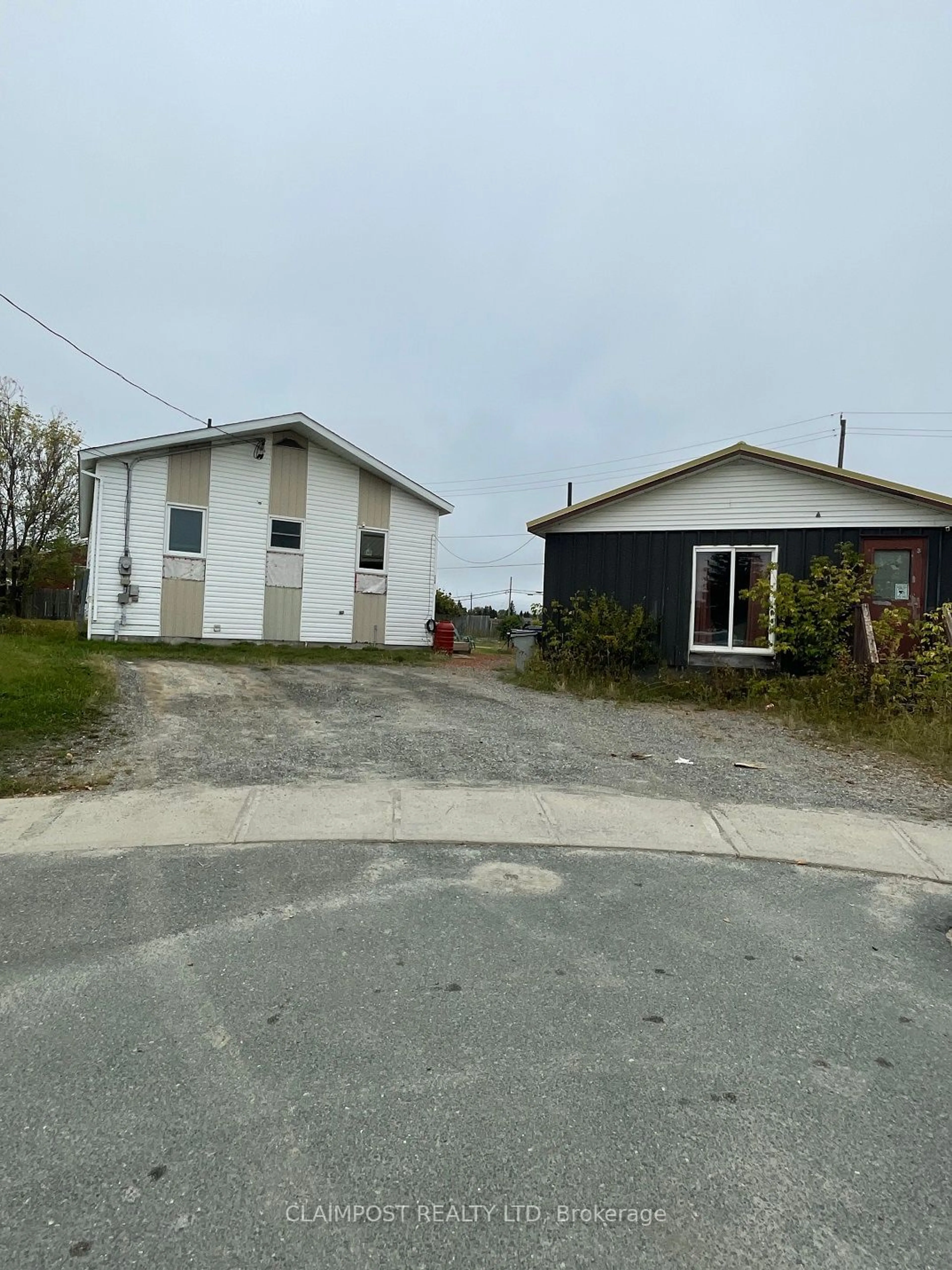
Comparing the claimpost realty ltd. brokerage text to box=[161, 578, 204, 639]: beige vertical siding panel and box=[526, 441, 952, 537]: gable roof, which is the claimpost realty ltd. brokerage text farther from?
box=[161, 578, 204, 639]: beige vertical siding panel

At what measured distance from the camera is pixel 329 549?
1822 cm

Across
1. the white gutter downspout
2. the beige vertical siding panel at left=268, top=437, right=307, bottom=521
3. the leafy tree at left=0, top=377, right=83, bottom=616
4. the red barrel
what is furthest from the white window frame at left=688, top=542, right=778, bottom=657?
the leafy tree at left=0, top=377, right=83, bottom=616

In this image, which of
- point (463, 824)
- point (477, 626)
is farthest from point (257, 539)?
point (477, 626)

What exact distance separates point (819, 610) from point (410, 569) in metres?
10.7

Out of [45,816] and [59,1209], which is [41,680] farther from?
[59,1209]

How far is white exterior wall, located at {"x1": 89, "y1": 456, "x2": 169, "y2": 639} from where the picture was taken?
15.6 m

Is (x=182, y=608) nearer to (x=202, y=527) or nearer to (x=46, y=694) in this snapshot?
(x=202, y=527)

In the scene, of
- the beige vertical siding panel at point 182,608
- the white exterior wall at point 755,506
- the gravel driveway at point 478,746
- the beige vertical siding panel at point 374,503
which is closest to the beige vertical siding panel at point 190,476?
the beige vertical siding panel at point 182,608

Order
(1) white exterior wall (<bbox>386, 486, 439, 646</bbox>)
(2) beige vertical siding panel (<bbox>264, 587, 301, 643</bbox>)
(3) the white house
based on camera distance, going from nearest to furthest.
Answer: (3) the white house < (2) beige vertical siding panel (<bbox>264, 587, 301, 643</bbox>) < (1) white exterior wall (<bbox>386, 486, 439, 646</bbox>)

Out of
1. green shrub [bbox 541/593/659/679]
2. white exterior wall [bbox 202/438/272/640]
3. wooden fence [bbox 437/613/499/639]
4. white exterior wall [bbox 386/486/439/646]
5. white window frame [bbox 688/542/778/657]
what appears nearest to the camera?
white window frame [bbox 688/542/778/657]

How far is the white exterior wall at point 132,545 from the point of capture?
51.2ft

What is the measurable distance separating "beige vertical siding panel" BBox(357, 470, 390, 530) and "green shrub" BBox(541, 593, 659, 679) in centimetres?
702

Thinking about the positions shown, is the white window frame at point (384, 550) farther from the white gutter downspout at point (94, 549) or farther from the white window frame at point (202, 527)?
the white gutter downspout at point (94, 549)

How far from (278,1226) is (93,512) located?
53.4ft
